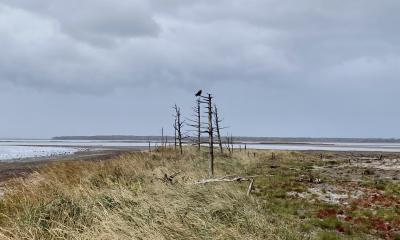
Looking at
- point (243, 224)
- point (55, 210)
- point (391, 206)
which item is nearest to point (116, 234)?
point (55, 210)

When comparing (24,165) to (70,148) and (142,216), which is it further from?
(70,148)

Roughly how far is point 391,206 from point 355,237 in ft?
20.5

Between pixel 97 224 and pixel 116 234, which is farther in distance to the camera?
pixel 97 224

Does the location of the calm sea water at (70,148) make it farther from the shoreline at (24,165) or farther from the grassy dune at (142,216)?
the grassy dune at (142,216)

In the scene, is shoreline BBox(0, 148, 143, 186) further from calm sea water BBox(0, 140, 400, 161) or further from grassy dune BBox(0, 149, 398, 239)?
grassy dune BBox(0, 149, 398, 239)

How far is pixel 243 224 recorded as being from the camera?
998 centimetres

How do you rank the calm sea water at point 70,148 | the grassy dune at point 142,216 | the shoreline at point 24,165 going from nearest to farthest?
the grassy dune at point 142,216 < the shoreline at point 24,165 < the calm sea water at point 70,148

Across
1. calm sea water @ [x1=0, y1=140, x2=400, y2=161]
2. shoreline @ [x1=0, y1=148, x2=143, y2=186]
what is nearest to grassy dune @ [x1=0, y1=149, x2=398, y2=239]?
shoreline @ [x1=0, y1=148, x2=143, y2=186]

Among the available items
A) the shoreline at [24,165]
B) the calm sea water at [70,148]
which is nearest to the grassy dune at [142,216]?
the shoreline at [24,165]

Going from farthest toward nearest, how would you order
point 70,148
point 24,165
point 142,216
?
point 70,148
point 24,165
point 142,216

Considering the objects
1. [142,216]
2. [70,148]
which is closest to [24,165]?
[142,216]

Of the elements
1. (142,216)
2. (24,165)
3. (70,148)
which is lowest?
(24,165)

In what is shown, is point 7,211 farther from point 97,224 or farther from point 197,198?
point 197,198

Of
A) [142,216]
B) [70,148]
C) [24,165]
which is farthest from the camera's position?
[70,148]
